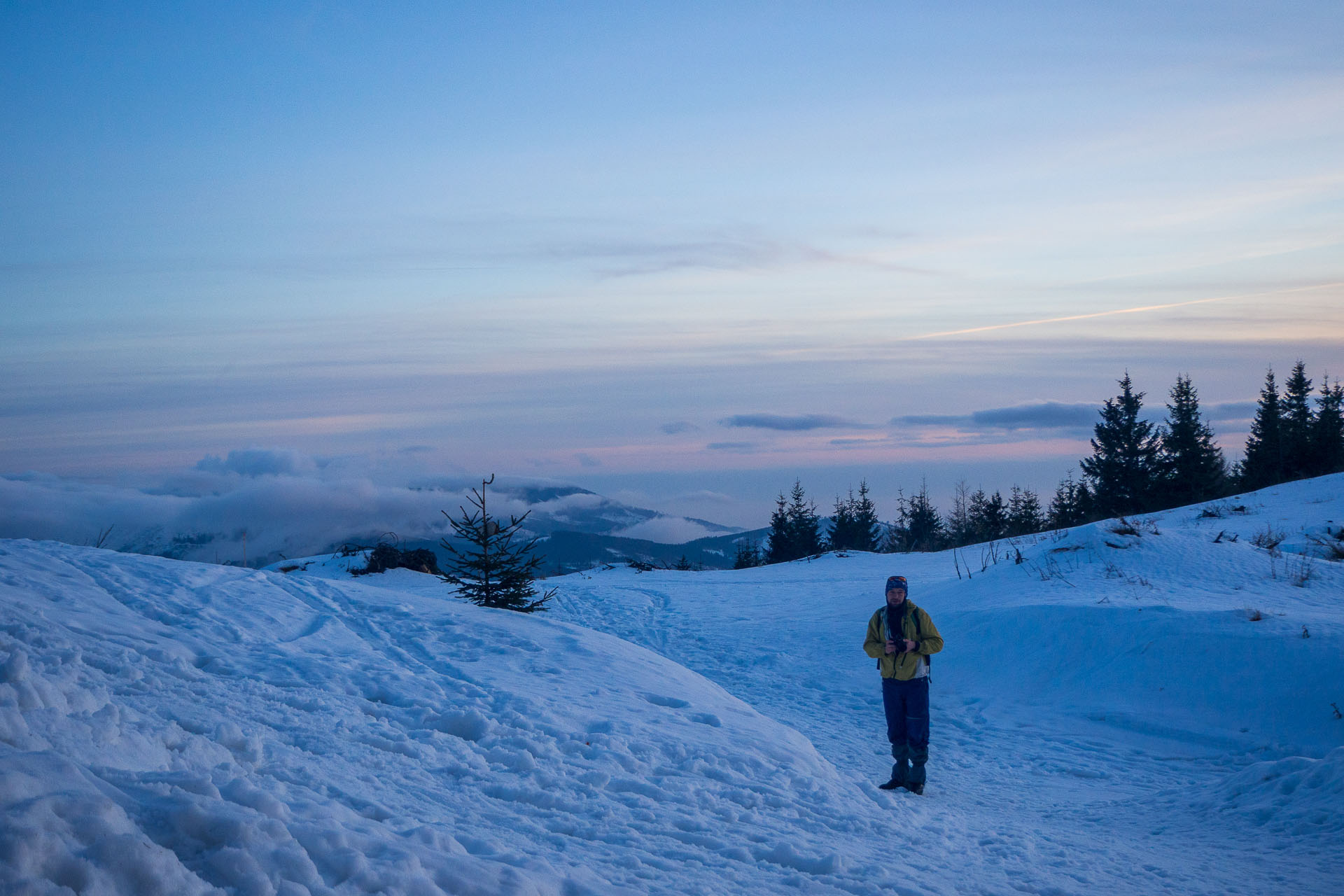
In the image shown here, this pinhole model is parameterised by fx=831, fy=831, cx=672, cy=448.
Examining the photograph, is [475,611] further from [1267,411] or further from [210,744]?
[1267,411]

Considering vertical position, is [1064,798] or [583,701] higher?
[583,701]

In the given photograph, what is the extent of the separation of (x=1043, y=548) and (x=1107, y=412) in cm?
2839

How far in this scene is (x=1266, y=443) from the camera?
1940 inches

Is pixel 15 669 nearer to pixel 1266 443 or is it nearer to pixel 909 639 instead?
pixel 909 639

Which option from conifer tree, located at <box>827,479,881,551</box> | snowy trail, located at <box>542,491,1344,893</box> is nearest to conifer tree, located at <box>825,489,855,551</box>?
conifer tree, located at <box>827,479,881,551</box>

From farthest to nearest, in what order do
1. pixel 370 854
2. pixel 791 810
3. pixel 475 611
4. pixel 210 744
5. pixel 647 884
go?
pixel 475 611
pixel 791 810
pixel 210 744
pixel 647 884
pixel 370 854

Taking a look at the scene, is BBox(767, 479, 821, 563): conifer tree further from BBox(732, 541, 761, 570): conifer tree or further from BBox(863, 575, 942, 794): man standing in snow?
BBox(863, 575, 942, 794): man standing in snow

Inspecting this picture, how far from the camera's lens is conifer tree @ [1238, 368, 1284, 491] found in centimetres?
4728

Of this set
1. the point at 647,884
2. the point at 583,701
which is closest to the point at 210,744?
the point at 647,884

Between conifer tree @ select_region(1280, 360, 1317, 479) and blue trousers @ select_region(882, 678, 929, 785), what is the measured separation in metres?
42.5

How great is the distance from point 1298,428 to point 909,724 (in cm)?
5295

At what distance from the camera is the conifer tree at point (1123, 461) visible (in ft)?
135

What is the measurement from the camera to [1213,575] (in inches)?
585

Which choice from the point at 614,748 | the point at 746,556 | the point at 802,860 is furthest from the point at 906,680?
the point at 746,556
